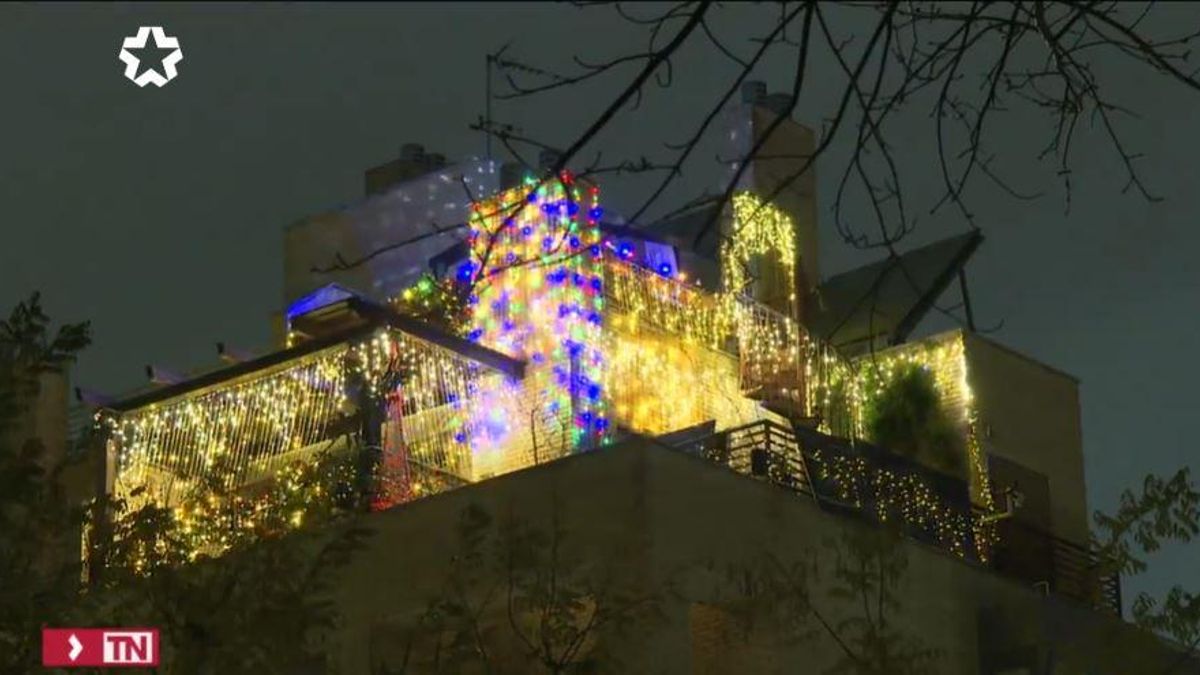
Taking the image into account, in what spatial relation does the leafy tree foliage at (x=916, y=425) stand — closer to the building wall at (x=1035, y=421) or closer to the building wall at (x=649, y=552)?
the building wall at (x=1035, y=421)

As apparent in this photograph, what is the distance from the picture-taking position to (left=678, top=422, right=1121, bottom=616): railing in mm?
20188

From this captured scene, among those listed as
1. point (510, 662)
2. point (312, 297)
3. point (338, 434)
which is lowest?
point (510, 662)

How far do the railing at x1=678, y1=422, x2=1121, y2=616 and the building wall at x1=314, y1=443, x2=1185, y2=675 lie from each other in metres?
0.88

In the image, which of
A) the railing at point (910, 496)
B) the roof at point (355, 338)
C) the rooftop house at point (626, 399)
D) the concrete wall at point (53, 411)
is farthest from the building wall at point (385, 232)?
the railing at point (910, 496)

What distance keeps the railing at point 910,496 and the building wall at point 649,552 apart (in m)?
0.88

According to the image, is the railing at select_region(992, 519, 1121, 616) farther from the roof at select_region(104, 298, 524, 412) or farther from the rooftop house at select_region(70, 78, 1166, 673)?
the roof at select_region(104, 298, 524, 412)

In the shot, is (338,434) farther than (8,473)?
Yes

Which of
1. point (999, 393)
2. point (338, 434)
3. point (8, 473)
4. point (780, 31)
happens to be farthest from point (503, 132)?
point (999, 393)

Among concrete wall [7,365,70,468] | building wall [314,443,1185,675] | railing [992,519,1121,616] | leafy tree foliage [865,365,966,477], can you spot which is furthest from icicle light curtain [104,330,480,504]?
railing [992,519,1121,616]

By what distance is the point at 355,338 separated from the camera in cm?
2061

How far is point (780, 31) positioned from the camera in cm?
621

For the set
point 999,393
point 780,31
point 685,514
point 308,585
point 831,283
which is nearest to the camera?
point 780,31

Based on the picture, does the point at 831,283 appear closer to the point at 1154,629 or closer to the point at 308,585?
the point at 1154,629

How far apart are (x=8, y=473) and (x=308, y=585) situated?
7.19 feet
